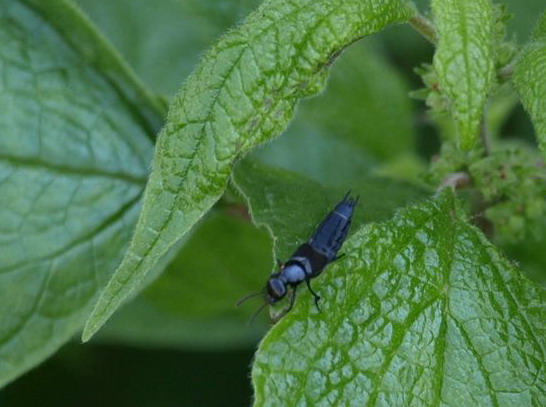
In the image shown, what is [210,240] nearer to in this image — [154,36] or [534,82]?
[154,36]

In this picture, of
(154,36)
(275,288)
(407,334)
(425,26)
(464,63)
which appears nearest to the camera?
(464,63)

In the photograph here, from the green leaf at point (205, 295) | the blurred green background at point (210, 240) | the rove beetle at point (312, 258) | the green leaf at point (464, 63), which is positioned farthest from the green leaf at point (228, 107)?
the green leaf at point (205, 295)

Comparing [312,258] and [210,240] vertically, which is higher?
[210,240]

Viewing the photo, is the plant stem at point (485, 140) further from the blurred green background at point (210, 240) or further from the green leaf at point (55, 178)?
the green leaf at point (55, 178)

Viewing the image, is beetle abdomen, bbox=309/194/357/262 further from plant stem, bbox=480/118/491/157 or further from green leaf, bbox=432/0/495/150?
plant stem, bbox=480/118/491/157

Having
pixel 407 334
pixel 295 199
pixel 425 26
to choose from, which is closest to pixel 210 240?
pixel 295 199

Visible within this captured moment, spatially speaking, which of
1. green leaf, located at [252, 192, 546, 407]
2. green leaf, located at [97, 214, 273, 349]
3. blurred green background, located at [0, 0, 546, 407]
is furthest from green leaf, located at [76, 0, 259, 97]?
green leaf, located at [252, 192, 546, 407]
